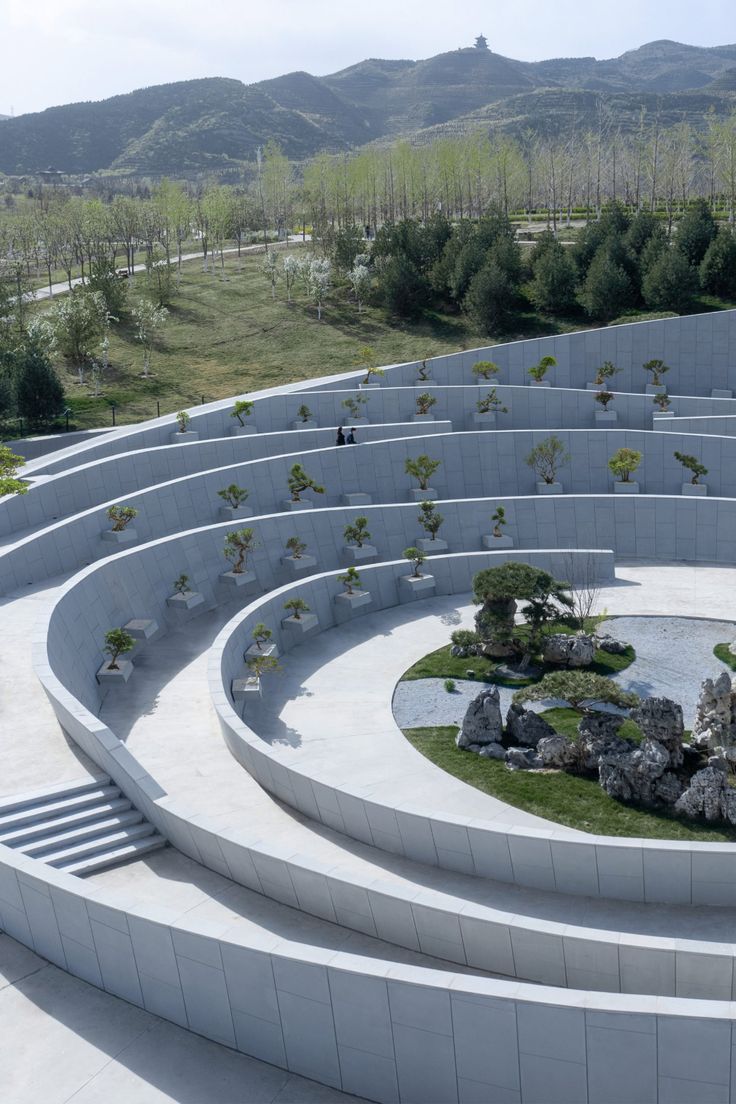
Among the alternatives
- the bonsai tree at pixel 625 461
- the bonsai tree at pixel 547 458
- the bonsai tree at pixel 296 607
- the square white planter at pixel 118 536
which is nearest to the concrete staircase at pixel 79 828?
the bonsai tree at pixel 296 607

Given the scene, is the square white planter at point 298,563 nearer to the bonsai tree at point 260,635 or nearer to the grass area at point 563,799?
the bonsai tree at point 260,635

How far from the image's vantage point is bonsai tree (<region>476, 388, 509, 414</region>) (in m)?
43.2

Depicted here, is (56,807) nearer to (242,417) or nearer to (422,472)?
(422,472)

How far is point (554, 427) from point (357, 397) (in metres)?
7.99

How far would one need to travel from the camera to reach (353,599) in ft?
100

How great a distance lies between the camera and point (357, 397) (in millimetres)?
43125

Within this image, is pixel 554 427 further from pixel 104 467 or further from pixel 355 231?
pixel 355 231

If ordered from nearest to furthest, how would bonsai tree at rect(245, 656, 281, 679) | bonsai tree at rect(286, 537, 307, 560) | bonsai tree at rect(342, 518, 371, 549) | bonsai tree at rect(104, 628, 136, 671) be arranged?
bonsai tree at rect(104, 628, 136, 671), bonsai tree at rect(245, 656, 281, 679), bonsai tree at rect(286, 537, 307, 560), bonsai tree at rect(342, 518, 371, 549)

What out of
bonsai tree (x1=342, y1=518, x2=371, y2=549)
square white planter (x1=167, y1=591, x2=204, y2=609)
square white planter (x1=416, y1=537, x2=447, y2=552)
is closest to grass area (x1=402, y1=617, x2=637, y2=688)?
bonsai tree (x1=342, y1=518, x2=371, y2=549)

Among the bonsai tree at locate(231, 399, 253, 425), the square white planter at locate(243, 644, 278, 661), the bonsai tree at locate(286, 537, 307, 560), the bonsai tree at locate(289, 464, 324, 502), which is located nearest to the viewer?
the square white planter at locate(243, 644, 278, 661)

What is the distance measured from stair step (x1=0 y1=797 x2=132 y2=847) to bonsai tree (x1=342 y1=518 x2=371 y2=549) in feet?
50.5

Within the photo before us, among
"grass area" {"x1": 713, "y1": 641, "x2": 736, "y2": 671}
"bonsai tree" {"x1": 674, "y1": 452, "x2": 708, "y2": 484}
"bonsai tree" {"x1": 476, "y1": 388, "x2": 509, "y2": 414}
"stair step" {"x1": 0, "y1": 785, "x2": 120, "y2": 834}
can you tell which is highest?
"bonsai tree" {"x1": 476, "y1": 388, "x2": 509, "y2": 414}

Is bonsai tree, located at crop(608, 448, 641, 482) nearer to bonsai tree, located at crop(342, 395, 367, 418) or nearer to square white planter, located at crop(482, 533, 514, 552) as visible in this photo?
square white planter, located at crop(482, 533, 514, 552)

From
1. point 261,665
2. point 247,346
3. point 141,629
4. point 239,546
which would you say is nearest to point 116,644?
point 141,629
